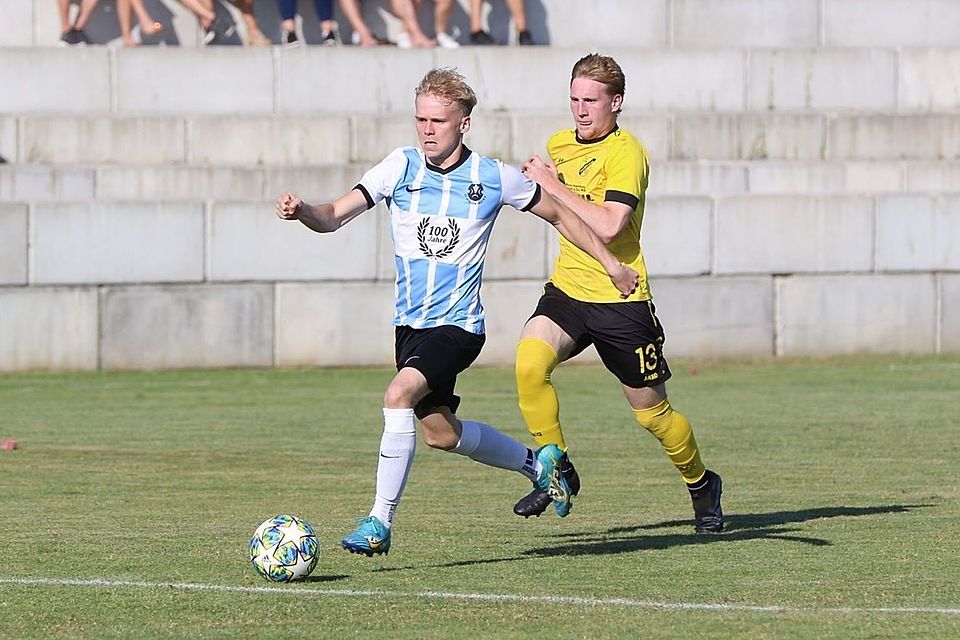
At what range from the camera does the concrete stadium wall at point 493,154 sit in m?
16.4

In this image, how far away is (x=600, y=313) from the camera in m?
8.06

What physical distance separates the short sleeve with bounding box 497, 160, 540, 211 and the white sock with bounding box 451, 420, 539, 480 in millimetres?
988

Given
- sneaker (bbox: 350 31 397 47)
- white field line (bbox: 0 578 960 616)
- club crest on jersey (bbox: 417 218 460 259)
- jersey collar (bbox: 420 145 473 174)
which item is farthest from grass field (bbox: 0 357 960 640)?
sneaker (bbox: 350 31 397 47)

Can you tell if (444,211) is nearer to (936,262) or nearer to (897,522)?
(897,522)

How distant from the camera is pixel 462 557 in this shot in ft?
24.5

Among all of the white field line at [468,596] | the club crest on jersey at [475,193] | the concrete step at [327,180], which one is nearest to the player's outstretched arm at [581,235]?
the club crest on jersey at [475,193]

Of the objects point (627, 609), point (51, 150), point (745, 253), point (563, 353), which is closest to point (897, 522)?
point (563, 353)

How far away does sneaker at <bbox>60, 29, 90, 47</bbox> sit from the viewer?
19719 millimetres

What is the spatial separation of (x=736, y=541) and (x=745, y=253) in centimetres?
955

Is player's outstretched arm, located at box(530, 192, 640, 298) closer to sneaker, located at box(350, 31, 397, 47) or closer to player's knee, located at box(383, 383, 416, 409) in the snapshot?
player's knee, located at box(383, 383, 416, 409)

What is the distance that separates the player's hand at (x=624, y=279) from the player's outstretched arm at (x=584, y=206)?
0.55 feet

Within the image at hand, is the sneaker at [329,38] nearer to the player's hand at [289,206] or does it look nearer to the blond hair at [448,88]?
the blond hair at [448,88]

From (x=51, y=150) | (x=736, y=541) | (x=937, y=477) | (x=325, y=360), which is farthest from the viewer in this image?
(x=51, y=150)

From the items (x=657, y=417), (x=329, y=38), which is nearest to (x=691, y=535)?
(x=657, y=417)
